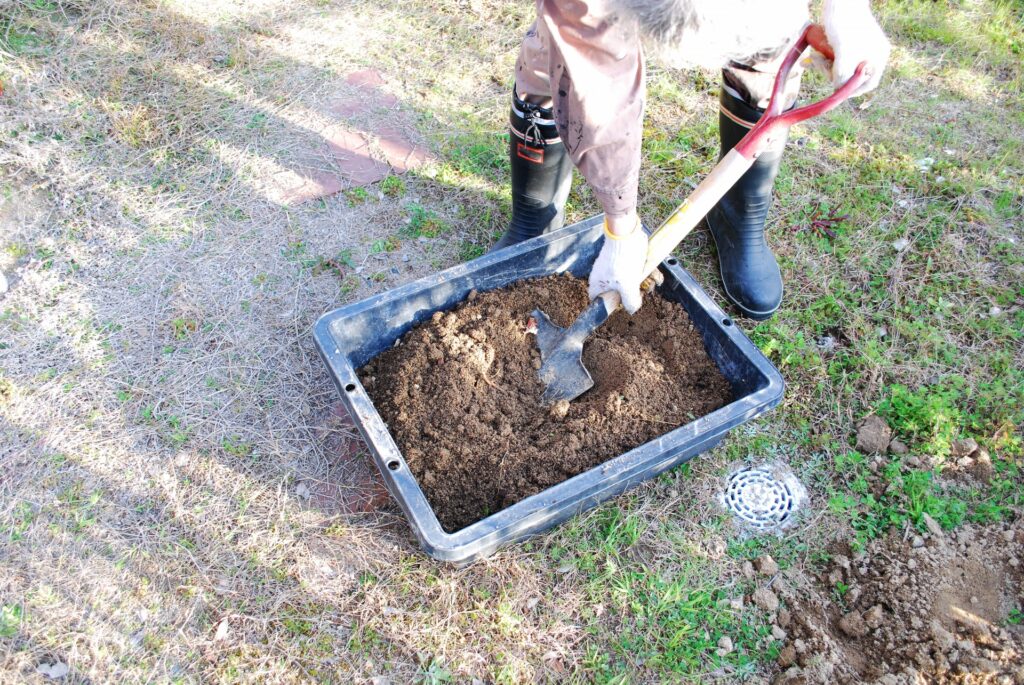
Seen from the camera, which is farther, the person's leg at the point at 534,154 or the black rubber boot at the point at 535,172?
the black rubber boot at the point at 535,172

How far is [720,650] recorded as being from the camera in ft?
5.73

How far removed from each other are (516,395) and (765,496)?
778 millimetres

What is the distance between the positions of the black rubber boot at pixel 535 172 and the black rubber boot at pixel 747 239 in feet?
1.86

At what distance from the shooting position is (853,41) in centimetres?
158

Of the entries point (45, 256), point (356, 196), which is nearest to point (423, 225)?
point (356, 196)

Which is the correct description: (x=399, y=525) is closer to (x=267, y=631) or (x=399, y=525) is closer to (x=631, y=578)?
(x=267, y=631)

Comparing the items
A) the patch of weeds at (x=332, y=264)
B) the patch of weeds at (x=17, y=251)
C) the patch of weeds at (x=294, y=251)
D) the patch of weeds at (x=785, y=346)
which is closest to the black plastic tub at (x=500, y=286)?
the patch of weeds at (x=785, y=346)

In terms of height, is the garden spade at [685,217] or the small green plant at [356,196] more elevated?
the garden spade at [685,217]

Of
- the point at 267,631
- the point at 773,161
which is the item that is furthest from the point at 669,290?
the point at 267,631

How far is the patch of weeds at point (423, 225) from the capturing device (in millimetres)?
2508

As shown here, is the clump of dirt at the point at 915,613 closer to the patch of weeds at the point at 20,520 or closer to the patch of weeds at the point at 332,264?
the patch of weeds at the point at 332,264

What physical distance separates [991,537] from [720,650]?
870 millimetres

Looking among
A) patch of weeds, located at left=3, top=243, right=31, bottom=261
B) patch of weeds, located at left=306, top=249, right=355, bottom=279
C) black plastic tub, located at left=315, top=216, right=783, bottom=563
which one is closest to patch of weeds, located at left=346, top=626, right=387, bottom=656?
black plastic tub, located at left=315, top=216, right=783, bottom=563

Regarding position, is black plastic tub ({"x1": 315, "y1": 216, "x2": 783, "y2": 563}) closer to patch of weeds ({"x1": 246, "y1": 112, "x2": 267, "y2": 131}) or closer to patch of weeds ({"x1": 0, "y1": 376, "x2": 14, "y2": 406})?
patch of weeds ({"x1": 0, "y1": 376, "x2": 14, "y2": 406})
